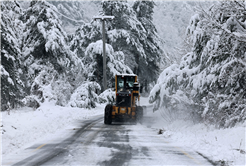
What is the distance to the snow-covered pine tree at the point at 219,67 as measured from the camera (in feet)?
30.3

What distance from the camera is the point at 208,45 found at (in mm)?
10852

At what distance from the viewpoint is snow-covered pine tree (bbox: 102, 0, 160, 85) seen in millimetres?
34562

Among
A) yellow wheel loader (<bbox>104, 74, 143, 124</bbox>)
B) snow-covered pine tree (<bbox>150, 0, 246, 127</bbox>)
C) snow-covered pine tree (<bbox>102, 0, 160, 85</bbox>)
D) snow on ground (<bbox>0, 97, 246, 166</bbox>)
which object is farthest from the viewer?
snow-covered pine tree (<bbox>102, 0, 160, 85</bbox>)

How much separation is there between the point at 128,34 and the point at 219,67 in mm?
26338

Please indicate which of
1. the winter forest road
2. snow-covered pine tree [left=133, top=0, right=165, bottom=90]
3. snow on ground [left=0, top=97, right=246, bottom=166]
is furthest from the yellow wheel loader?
snow-covered pine tree [left=133, top=0, right=165, bottom=90]

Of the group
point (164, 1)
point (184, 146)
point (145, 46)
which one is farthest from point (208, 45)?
point (164, 1)

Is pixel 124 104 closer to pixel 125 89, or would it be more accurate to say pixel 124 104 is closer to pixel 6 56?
pixel 125 89

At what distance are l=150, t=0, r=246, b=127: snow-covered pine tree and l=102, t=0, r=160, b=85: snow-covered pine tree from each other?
891 inches

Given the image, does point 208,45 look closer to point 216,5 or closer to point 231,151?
point 216,5

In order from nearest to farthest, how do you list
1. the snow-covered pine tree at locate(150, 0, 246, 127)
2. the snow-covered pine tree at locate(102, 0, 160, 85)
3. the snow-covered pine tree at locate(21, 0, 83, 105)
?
1. the snow-covered pine tree at locate(150, 0, 246, 127)
2. the snow-covered pine tree at locate(21, 0, 83, 105)
3. the snow-covered pine tree at locate(102, 0, 160, 85)

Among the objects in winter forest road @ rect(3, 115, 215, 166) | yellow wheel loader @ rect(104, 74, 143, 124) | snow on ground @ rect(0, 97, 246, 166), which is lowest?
winter forest road @ rect(3, 115, 215, 166)

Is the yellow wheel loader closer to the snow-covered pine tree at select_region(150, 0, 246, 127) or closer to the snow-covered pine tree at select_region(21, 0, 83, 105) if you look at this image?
the snow-covered pine tree at select_region(150, 0, 246, 127)

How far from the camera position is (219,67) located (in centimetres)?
1012

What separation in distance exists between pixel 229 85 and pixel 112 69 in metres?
21.6
